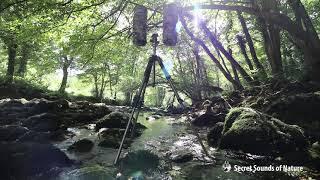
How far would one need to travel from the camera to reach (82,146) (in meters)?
7.27

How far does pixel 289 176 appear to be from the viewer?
4.66m

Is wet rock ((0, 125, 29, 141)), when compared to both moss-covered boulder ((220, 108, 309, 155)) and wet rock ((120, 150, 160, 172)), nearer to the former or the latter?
wet rock ((120, 150, 160, 172))

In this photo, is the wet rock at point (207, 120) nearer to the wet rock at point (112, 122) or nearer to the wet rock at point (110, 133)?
the wet rock at point (112, 122)

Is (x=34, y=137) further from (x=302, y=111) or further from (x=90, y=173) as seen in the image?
(x=302, y=111)

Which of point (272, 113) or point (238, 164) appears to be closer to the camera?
point (238, 164)

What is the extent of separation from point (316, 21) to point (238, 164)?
17.8 meters

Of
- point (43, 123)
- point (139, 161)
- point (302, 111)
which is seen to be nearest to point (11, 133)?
point (43, 123)

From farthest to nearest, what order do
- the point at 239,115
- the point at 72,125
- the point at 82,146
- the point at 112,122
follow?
the point at 72,125
the point at 112,122
the point at 239,115
the point at 82,146

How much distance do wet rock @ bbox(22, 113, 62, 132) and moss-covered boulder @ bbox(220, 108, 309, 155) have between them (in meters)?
6.10

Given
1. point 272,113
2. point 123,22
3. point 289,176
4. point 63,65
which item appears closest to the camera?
point 289,176

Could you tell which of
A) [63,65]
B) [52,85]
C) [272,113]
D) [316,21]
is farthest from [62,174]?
[52,85]

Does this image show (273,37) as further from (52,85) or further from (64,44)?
(52,85)

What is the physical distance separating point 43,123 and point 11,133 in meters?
2.07

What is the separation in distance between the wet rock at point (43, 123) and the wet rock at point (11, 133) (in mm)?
1354
